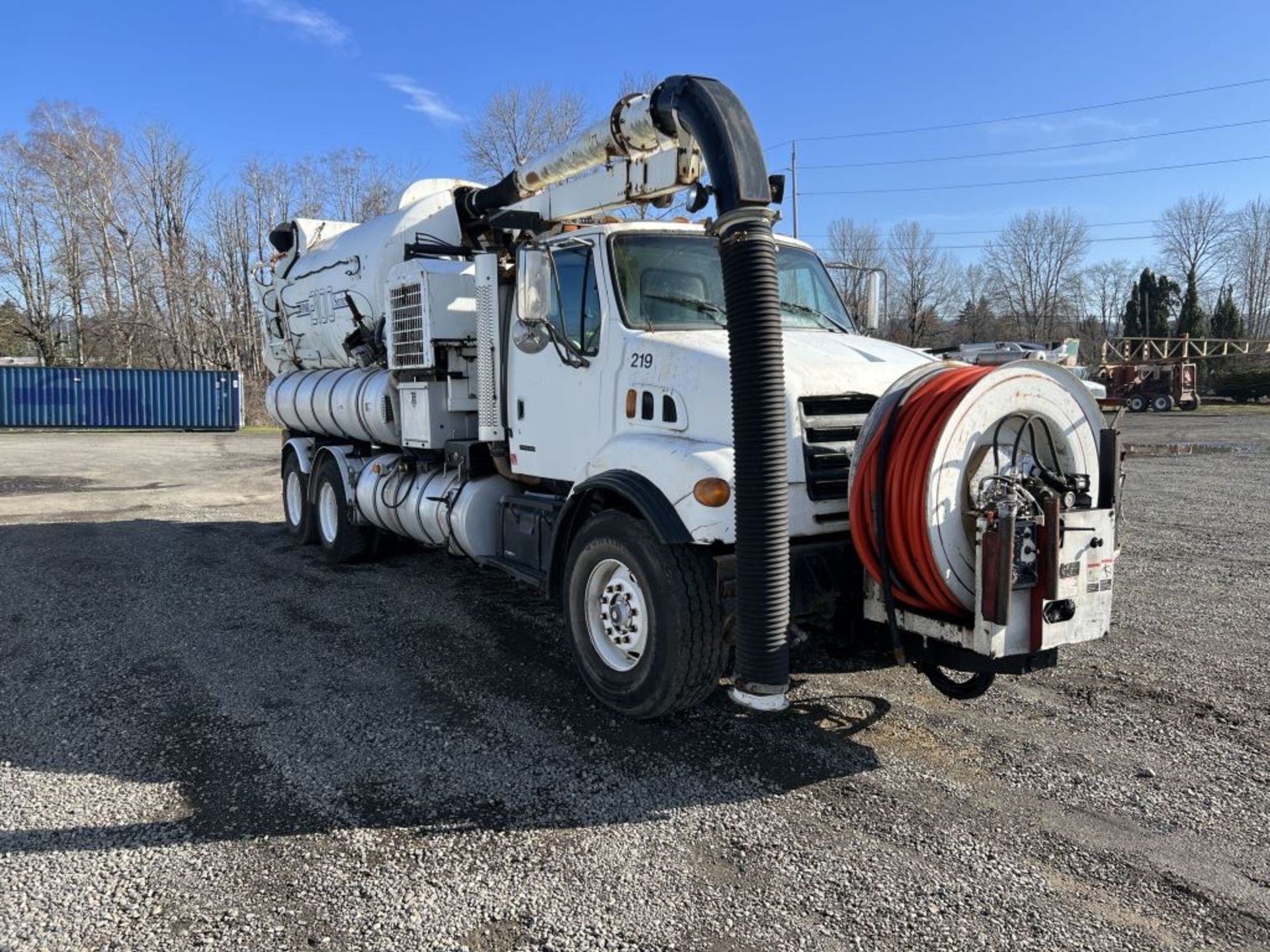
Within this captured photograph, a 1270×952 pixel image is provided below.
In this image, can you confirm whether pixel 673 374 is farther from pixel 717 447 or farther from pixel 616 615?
pixel 616 615

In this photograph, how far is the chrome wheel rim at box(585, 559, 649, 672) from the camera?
4.68m

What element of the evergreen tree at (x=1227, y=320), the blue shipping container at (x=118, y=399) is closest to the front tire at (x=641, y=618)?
the blue shipping container at (x=118, y=399)

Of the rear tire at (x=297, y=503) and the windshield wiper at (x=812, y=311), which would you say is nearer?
the windshield wiper at (x=812, y=311)

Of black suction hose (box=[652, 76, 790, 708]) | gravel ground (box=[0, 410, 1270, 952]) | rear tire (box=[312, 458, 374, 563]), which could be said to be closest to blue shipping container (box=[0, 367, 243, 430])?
rear tire (box=[312, 458, 374, 563])

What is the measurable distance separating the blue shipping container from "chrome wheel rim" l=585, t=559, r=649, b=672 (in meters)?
29.2

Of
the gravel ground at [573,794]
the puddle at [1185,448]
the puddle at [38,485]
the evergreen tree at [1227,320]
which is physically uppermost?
the evergreen tree at [1227,320]

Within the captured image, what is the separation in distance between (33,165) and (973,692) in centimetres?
5146

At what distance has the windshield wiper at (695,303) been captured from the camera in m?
5.23

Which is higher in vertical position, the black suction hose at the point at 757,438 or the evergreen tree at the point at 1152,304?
the evergreen tree at the point at 1152,304

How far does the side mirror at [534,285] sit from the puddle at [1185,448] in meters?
17.2

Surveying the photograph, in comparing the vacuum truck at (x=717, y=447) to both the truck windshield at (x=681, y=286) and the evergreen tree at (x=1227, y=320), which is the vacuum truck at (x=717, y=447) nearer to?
the truck windshield at (x=681, y=286)

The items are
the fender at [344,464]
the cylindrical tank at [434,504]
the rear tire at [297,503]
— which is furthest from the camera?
the rear tire at [297,503]

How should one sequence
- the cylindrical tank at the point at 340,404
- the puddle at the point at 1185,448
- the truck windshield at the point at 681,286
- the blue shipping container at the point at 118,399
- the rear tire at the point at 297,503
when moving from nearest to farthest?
the truck windshield at the point at 681,286, the cylindrical tank at the point at 340,404, the rear tire at the point at 297,503, the puddle at the point at 1185,448, the blue shipping container at the point at 118,399

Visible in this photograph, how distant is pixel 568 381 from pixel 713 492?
68.0 inches
